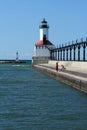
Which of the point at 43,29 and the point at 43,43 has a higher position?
the point at 43,29

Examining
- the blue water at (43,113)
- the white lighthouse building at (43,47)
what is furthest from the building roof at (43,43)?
the blue water at (43,113)

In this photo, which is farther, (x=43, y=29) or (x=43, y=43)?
(x=43, y=29)

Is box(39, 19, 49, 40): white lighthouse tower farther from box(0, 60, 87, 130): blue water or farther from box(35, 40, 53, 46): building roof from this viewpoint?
box(0, 60, 87, 130): blue water

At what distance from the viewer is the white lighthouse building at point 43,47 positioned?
397 feet

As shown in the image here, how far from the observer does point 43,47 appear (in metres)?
122

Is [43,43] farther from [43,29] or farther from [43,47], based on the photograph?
[43,29]

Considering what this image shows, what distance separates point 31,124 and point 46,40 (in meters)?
106

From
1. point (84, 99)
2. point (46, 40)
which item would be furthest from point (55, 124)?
point (46, 40)

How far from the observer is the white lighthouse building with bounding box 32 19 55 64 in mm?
120938

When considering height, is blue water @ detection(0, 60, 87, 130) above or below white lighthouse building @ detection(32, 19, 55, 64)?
below

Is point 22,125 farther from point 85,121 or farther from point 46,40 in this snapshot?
point 46,40

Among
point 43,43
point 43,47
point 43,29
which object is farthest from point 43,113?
point 43,29

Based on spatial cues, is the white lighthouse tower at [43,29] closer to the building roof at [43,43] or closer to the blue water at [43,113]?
the building roof at [43,43]

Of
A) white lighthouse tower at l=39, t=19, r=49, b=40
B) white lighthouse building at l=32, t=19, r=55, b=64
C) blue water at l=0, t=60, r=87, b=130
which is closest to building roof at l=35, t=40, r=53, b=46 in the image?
white lighthouse building at l=32, t=19, r=55, b=64
